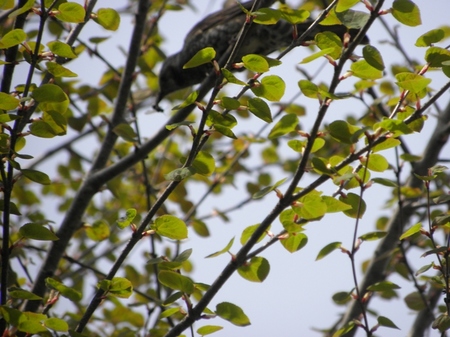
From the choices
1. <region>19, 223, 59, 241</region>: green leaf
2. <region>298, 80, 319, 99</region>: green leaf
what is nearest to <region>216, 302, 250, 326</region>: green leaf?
<region>19, 223, 59, 241</region>: green leaf

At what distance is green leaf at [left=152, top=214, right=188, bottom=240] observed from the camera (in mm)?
1728

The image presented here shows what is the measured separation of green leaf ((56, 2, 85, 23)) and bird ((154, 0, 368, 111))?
69.2 inches

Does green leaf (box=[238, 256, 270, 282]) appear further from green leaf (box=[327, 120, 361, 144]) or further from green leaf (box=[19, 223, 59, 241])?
green leaf (box=[19, 223, 59, 241])

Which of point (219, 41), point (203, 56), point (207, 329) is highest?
point (219, 41)

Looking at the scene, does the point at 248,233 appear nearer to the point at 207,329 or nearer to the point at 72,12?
the point at 207,329

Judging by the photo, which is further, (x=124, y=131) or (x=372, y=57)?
(x=124, y=131)

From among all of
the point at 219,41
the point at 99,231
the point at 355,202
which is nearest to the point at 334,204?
the point at 355,202

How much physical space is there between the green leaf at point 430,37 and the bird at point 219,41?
5.24ft

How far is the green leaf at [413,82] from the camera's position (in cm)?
159

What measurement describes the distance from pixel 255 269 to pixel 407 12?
0.99 metres

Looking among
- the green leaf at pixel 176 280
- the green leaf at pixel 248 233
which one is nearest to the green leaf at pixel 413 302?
the green leaf at pixel 248 233

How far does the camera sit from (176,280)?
175cm

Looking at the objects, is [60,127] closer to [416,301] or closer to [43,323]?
[43,323]

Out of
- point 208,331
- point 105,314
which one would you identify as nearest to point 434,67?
point 208,331
